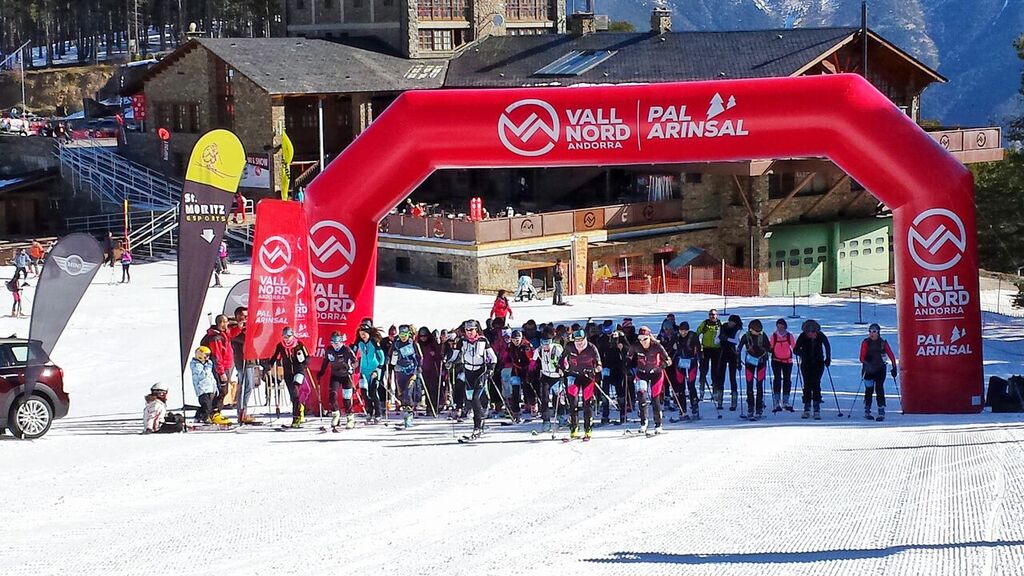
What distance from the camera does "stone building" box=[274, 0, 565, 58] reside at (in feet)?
160

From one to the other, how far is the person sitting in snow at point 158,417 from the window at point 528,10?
37754mm

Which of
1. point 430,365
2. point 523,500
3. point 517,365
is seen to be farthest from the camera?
point 430,365

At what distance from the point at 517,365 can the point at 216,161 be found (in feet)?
15.5

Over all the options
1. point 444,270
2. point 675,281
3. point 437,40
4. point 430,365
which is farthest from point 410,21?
point 430,365

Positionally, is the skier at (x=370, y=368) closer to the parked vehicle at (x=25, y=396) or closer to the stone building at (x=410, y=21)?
the parked vehicle at (x=25, y=396)

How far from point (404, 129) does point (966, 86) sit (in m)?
157

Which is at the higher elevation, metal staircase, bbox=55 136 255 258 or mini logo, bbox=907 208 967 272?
metal staircase, bbox=55 136 255 258

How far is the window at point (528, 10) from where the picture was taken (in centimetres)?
5344

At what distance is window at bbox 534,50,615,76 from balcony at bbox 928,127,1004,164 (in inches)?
401

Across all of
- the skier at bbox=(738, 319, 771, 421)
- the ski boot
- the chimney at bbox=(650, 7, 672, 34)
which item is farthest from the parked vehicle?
the chimney at bbox=(650, 7, 672, 34)

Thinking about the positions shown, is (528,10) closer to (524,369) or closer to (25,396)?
(524,369)

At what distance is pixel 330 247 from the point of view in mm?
19625

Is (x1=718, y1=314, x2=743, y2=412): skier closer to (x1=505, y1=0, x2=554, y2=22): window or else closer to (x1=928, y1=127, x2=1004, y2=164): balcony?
(x1=928, y1=127, x2=1004, y2=164): balcony

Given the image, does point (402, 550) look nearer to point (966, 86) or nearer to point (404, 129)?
point (404, 129)
